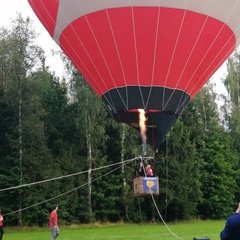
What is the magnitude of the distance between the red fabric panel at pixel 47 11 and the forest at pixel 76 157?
12.8 meters

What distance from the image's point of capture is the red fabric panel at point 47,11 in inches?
380

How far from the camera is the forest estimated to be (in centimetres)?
2480

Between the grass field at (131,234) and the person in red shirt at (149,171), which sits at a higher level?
the person in red shirt at (149,171)

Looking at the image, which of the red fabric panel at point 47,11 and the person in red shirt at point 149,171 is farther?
the red fabric panel at point 47,11

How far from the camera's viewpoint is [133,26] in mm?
8859

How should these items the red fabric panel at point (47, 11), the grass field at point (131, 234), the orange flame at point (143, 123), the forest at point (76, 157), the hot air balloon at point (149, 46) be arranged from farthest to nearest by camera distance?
the forest at point (76, 157) → the grass field at point (131, 234) → the red fabric panel at point (47, 11) → the orange flame at point (143, 123) → the hot air balloon at point (149, 46)

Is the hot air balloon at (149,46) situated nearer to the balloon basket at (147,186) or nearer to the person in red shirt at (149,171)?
the person in red shirt at (149,171)

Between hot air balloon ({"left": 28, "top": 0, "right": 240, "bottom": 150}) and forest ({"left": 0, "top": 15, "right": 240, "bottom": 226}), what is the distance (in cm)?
1354

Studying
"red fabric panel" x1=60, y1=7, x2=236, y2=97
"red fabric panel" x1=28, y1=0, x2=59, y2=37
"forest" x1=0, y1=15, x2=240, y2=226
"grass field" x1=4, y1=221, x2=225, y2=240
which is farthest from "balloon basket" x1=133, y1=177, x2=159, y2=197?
"forest" x1=0, y1=15, x2=240, y2=226

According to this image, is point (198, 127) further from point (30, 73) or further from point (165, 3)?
point (165, 3)

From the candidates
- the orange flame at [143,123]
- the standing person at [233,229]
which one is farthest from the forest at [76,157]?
the standing person at [233,229]

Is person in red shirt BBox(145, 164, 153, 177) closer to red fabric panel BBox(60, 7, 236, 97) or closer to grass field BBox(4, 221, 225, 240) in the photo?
red fabric panel BBox(60, 7, 236, 97)

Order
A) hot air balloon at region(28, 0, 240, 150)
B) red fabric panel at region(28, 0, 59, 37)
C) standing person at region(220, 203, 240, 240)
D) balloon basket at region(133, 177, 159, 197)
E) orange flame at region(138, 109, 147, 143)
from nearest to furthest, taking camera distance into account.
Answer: standing person at region(220, 203, 240, 240), balloon basket at region(133, 177, 159, 197), hot air balloon at region(28, 0, 240, 150), orange flame at region(138, 109, 147, 143), red fabric panel at region(28, 0, 59, 37)

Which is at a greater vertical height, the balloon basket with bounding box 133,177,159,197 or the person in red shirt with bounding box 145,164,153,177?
the person in red shirt with bounding box 145,164,153,177
